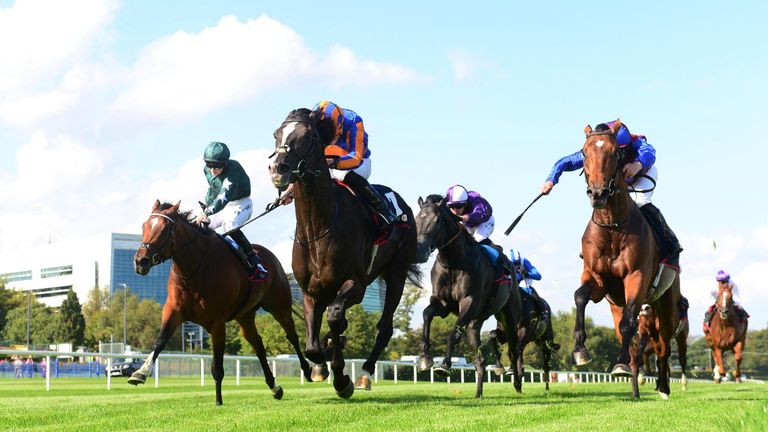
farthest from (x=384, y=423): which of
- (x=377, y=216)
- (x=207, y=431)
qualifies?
(x=377, y=216)

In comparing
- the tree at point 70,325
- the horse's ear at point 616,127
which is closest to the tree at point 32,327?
the tree at point 70,325

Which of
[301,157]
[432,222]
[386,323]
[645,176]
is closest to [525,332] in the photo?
[432,222]

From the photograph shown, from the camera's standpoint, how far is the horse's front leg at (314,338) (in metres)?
8.66

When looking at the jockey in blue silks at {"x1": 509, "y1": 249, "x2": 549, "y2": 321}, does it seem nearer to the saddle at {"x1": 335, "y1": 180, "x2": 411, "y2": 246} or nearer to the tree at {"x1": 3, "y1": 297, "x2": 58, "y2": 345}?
the saddle at {"x1": 335, "y1": 180, "x2": 411, "y2": 246}

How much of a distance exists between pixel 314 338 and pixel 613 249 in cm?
352

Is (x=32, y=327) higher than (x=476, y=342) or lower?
Result: higher

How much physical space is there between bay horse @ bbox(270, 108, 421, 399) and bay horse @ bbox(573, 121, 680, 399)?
240 centimetres

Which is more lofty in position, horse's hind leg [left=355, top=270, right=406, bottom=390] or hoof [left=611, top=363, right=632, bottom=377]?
horse's hind leg [left=355, top=270, right=406, bottom=390]

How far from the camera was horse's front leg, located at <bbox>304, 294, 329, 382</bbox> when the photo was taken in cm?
866

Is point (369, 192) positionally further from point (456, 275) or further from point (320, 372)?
point (456, 275)

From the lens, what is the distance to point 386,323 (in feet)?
33.3

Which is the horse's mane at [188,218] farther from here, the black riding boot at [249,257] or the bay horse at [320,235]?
the bay horse at [320,235]

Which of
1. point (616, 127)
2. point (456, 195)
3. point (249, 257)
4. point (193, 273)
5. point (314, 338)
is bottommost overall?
point (314, 338)

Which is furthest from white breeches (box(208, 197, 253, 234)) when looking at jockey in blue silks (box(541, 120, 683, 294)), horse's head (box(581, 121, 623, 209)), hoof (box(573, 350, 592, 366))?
hoof (box(573, 350, 592, 366))
